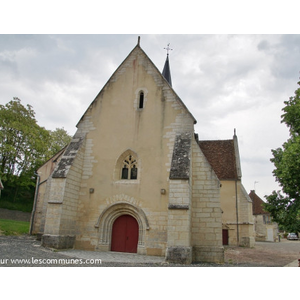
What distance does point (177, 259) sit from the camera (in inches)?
427

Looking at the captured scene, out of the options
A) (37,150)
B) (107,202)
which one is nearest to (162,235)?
(107,202)

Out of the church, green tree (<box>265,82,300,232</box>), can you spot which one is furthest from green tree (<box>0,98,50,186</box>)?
green tree (<box>265,82,300,232</box>)

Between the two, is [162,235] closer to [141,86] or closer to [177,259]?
[177,259]

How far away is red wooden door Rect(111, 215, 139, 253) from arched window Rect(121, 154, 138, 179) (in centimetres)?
202

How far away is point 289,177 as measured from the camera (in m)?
12.4

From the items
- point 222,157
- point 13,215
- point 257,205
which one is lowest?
point 13,215

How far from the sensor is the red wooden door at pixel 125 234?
13.7m

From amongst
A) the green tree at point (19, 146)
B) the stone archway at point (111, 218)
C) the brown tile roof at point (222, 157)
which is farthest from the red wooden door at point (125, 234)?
the green tree at point (19, 146)

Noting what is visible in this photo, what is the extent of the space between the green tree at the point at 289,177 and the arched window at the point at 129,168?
6723 mm

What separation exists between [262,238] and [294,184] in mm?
34412

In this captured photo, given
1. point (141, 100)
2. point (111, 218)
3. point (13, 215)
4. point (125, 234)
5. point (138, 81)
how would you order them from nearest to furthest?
point (125, 234), point (111, 218), point (141, 100), point (138, 81), point (13, 215)

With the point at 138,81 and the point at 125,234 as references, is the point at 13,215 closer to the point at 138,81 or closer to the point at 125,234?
the point at 125,234

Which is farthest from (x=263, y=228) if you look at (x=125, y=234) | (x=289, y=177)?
(x=125, y=234)

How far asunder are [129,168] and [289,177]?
7.52m
